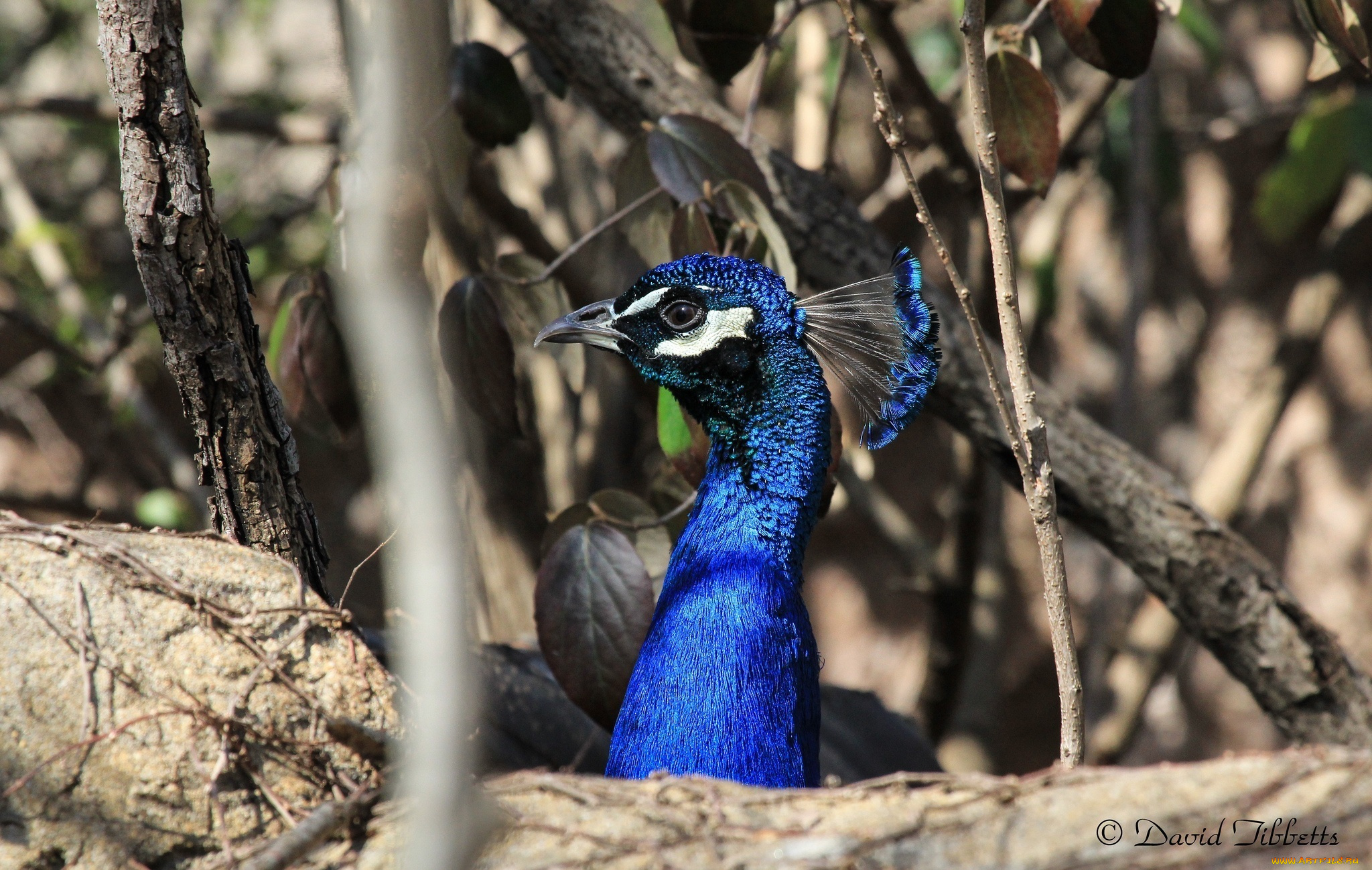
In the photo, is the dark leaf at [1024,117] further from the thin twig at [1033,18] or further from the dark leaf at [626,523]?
the dark leaf at [626,523]

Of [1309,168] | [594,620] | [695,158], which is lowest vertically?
[594,620]

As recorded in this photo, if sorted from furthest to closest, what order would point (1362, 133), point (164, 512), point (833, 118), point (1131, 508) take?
point (164, 512) → point (1362, 133) → point (833, 118) → point (1131, 508)

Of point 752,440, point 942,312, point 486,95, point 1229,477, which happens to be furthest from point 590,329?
point 1229,477

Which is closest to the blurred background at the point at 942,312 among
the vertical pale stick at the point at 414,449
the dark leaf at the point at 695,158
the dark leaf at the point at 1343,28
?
the dark leaf at the point at 695,158

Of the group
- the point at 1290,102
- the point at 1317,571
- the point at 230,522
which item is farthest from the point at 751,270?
the point at 1317,571

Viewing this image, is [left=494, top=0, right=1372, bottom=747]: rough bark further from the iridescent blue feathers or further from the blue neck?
the blue neck

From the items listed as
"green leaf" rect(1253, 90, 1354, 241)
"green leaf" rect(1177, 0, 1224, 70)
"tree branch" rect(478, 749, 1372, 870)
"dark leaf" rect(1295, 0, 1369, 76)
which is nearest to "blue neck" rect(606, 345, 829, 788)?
"tree branch" rect(478, 749, 1372, 870)

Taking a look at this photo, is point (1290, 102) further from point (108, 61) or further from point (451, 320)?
point (108, 61)

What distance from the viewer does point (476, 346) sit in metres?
2.05

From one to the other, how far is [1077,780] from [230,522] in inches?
45.7

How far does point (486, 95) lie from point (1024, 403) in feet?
4.56

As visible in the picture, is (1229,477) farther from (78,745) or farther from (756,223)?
(78,745)

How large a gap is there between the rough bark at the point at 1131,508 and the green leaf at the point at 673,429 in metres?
0.49

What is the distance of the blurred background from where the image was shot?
3.12 m
